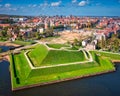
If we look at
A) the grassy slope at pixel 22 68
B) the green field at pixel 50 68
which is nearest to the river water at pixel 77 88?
the green field at pixel 50 68

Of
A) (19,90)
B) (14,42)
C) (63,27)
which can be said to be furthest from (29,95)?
(63,27)

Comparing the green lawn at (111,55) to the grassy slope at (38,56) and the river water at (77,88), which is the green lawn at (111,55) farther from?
the grassy slope at (38,56)

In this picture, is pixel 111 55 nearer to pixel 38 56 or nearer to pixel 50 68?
pixel 38 56

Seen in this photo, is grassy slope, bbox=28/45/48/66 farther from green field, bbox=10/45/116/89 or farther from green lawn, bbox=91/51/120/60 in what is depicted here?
green lawn, bbox=91/51/120/60

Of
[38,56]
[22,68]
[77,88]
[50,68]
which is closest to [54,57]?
[38,56]

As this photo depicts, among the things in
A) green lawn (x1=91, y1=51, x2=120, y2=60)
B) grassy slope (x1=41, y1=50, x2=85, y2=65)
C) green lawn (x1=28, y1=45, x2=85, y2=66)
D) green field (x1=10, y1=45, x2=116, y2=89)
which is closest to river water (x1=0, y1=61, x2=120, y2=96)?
green field (x1=10, y1=45, x2=116, y2=89)

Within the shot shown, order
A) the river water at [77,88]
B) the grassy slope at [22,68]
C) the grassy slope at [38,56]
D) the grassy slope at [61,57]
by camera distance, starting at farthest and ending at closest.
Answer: the grassy slope at [38,56] → the grassy slope at [61,57] → the grassy slope at [22,68] → the river water at [77,88]
